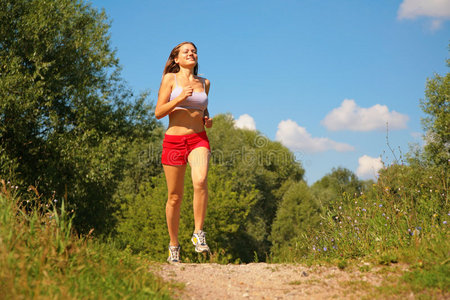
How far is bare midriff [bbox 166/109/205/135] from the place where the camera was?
5.71m

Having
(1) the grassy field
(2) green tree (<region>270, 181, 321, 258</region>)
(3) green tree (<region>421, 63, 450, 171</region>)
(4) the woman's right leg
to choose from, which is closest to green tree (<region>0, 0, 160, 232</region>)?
(4) the woman's right leg

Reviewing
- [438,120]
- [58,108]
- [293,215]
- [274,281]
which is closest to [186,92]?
[274,281]

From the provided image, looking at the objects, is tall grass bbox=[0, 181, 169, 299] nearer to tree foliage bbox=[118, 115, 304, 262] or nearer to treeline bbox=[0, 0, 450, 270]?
treeline bbox=[0, 0, 450, 270]

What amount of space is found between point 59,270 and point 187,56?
12.1 ft

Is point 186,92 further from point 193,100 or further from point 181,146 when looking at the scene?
point 181,146

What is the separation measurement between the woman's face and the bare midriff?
0.80 metres

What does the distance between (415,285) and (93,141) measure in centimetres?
1341

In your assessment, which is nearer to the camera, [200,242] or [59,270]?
[59,270]

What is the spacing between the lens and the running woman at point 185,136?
5527 mm

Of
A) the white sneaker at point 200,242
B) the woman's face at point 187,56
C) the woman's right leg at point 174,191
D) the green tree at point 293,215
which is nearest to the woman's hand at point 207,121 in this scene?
the woman's right leg at point 174,191

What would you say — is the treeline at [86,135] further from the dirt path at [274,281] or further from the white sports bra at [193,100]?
the white sports bra at [193,100]

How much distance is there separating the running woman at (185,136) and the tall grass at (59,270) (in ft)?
4.98

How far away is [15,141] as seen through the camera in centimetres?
1403

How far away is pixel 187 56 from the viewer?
6.04m
